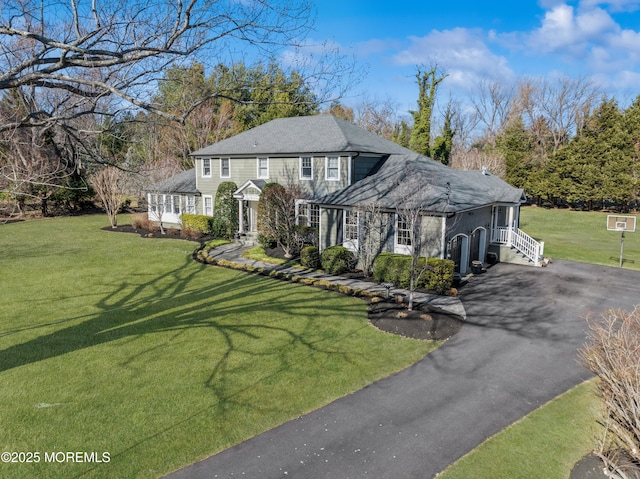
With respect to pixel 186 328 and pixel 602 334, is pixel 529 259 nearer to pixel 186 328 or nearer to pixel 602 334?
pixel 602 334

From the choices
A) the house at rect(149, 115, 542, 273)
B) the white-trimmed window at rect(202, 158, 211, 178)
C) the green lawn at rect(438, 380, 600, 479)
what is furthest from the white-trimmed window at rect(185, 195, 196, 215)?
the green lawn at rect(438, 380, 600, 479)

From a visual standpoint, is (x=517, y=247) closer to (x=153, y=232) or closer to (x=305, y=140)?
(x=305, y=140)

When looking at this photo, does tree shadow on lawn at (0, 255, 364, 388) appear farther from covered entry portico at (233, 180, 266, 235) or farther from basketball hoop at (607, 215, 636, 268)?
basketball hoop at (607, 215, 636, 268)

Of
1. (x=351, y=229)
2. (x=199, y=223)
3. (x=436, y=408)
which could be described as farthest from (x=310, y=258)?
(x=199, y=223)

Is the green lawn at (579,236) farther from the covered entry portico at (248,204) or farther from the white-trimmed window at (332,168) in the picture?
the covered entry portico at (248,204)

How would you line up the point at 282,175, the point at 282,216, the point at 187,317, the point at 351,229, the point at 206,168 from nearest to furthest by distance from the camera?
1. the point at 187,317
2. the point at 351,229
3. the point at 282,216
4. the point at 282,175
5. the point at 206,168

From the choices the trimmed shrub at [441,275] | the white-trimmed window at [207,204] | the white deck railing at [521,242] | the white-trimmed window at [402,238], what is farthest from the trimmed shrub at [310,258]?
the white-trimmed window at [207,204]
